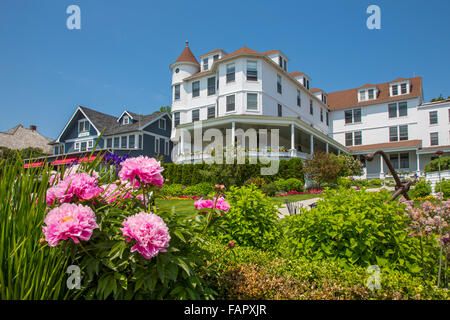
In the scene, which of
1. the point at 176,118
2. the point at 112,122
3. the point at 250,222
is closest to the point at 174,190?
the point at 176,118

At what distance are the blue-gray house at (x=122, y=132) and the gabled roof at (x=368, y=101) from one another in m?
24.1

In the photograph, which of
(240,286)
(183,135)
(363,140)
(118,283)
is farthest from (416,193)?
(363,140)

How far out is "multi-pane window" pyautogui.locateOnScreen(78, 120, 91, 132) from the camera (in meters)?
35.1

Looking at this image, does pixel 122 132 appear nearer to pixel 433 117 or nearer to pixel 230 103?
pixel 230 103

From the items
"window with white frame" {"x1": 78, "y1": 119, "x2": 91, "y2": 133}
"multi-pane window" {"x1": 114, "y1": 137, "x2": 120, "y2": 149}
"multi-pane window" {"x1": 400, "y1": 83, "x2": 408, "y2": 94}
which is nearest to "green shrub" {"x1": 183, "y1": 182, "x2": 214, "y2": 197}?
"multi-pane window" {"x1": 114, "y1": 137, "x2": 120, "y2": 149}

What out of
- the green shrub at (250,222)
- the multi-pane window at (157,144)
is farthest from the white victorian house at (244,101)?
the green shrub at (250,222)

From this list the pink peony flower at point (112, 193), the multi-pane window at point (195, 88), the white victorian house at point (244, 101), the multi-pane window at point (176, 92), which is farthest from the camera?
the multi-pane window at point (176, 92)

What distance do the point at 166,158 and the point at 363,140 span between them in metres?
26.2

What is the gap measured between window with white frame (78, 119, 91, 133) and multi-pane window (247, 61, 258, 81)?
2181cm

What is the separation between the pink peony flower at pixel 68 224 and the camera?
5.54 ft

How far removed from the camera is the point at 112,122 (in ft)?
123

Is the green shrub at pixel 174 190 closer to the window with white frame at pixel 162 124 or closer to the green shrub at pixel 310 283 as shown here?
the green shrub at pixel 310 283

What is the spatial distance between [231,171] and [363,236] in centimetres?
1484
